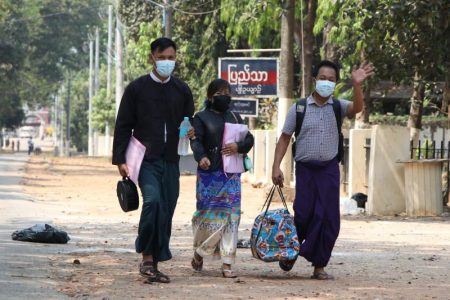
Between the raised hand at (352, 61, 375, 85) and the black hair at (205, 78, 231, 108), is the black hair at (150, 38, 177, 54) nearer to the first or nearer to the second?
the black hair at (205, 78, 231, 108)

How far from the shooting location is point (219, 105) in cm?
1106

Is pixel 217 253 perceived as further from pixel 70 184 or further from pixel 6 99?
pixel 6 99

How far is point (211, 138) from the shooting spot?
11.0 meters

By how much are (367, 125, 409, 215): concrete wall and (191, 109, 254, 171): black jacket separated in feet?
31.5

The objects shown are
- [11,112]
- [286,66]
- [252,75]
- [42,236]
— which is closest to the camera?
[42,236]

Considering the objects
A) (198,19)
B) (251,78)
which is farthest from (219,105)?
(198,19)

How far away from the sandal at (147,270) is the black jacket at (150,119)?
2.87 feet

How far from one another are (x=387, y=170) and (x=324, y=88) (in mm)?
9862

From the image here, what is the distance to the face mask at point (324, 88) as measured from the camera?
1093cm

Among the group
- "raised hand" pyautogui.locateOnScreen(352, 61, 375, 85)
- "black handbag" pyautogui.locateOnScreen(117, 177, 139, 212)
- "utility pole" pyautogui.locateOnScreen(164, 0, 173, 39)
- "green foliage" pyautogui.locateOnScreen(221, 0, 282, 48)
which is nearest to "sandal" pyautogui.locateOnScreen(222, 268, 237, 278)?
"black handbag" pyautogui.locateOnScreen(117, 177, 139, 212)

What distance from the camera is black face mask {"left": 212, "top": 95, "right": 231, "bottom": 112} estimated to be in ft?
36.2

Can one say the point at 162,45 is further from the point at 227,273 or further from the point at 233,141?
the point at 227,273

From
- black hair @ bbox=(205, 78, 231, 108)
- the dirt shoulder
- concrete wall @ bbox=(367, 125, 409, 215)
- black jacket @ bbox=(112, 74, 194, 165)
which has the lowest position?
the dirt shoulder

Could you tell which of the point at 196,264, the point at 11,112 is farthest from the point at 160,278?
the point at 11,112
